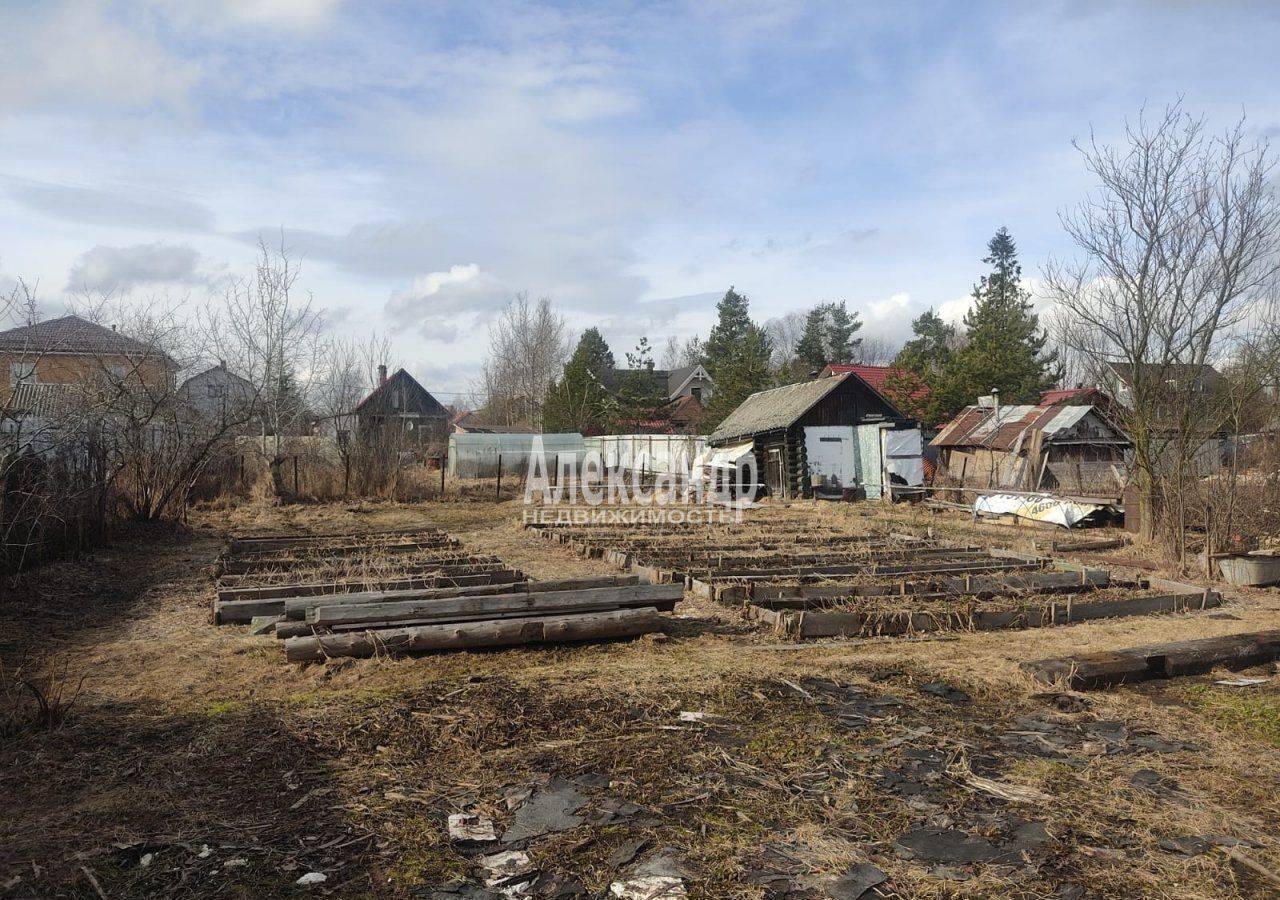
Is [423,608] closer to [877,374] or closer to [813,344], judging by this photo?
[877,374]

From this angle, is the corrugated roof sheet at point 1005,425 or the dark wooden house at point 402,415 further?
the dark wooden house at point 402,415

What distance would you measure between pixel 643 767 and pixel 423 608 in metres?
3.35

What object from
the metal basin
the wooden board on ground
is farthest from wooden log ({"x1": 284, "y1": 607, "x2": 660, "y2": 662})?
the metal basin

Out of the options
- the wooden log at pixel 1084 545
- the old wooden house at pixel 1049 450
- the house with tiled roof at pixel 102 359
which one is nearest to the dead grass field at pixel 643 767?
the wooden log at pixel 1084 545

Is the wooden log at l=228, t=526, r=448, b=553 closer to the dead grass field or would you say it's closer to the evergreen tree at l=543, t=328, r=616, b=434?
the dead grass field

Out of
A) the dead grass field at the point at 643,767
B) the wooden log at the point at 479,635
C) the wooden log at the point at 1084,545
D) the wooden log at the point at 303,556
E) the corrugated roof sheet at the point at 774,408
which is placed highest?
the corrugated roof sheet at the point at 774,408

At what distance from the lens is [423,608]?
24.7 ft

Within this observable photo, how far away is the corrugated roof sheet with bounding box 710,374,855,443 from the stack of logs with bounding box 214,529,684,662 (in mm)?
16369

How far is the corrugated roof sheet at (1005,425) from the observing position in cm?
2223

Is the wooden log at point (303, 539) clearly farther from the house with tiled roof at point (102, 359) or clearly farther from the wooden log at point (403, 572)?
the house with tiled roof at point (102, 359)

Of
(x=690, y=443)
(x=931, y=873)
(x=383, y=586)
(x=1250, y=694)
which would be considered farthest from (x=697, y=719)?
(x=690, y=443)

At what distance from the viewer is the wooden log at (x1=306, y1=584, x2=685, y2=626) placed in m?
7.33

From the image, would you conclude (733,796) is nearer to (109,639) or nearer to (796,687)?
(796,687)

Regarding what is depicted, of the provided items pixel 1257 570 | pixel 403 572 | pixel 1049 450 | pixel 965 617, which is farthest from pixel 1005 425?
pixel 403 572
